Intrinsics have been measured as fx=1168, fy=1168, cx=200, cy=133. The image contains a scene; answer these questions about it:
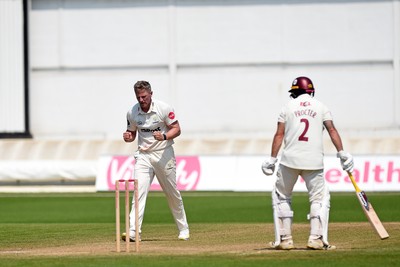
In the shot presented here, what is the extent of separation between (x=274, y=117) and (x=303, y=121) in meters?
28.4

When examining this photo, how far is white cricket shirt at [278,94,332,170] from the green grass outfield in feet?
3.52

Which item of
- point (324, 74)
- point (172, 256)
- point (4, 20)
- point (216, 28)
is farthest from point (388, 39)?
point (172, 256)

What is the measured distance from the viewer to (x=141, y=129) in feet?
53.0

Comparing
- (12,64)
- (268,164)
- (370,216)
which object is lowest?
(370,216)

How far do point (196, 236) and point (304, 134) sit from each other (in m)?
3.69

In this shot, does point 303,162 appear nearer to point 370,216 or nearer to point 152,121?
point 370,216

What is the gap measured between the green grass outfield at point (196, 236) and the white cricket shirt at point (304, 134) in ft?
3.52

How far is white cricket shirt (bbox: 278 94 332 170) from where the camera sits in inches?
550

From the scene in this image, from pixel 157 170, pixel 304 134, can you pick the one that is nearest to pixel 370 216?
pixel 304 134

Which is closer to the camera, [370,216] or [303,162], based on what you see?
[303,162]

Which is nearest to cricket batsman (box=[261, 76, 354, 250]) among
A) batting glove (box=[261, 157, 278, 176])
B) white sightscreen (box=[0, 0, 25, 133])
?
batting glove (box=[261, 157, 278, 176])

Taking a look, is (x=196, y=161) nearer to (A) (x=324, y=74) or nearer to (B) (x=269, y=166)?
(A) (x=324, y=74)

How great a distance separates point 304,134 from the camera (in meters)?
14.0

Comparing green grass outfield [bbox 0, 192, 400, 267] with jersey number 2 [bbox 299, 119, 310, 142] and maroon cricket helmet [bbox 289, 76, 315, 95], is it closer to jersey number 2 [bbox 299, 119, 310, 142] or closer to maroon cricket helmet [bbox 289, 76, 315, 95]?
jersey number 2 [bbox 299, 119, 310, 142]
